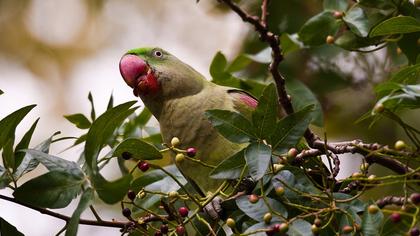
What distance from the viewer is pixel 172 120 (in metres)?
1.88

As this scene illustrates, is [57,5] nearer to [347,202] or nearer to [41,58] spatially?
[41,58]

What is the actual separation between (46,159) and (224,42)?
296 centimetres

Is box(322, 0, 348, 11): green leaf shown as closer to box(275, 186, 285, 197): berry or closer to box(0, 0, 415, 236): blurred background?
box(275, 186, 285, 197): berry

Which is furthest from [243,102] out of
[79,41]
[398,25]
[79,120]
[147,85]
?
[79,41]

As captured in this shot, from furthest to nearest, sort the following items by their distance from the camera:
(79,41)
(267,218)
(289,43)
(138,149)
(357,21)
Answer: (79,41)
(289,43)
(357,21)
(138,149)
(267,218)

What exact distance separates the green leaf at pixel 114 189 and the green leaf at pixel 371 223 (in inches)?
14.8

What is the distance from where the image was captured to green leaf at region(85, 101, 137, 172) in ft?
3.97

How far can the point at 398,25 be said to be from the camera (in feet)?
4.37

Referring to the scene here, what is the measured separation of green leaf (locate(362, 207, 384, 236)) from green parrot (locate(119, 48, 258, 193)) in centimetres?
64

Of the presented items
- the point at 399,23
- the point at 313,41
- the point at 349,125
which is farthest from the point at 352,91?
the point at 399,23

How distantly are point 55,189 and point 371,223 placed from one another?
523mm

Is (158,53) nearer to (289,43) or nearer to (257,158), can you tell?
(289,43)

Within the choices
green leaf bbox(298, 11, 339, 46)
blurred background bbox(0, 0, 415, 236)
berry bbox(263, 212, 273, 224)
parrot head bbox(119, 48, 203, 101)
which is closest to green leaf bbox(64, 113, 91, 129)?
parrot head bbox(119, 48, 203, 101)

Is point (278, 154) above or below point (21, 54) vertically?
above
